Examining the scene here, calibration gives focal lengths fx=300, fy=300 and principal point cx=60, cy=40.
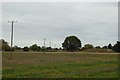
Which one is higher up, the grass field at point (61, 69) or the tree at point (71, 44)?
the tree at point (71, 44)

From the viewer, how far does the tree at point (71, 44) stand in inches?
4996

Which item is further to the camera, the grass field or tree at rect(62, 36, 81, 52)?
tree at rect(62, 36, 81, 52)

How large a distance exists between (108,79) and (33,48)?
11683 cm

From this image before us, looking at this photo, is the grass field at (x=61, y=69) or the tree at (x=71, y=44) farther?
the tree at (x=71, y=44)

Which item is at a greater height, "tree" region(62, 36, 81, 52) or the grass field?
"tree" region(62, 36, 81, 52)

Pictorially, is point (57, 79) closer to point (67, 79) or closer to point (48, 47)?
point (67, 79)

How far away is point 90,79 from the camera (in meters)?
16.2

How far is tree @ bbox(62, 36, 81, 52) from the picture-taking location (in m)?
127

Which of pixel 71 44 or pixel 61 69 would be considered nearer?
pixel 61 69

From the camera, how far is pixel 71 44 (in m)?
127

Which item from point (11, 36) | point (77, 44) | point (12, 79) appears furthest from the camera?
point (77, 44)

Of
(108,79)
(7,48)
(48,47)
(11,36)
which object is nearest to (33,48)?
(48,47)

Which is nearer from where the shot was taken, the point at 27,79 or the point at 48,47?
the point at 27,79

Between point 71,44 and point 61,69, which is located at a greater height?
point 71,44
